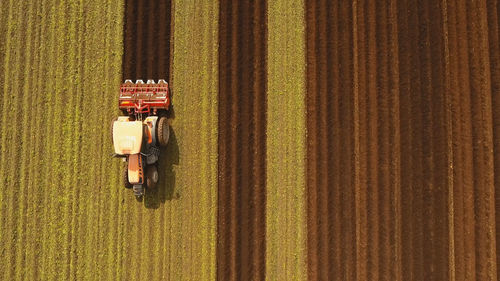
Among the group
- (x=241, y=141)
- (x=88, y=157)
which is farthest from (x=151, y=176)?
(x=241, y=141)

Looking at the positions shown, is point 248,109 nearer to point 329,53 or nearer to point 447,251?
point 329,53

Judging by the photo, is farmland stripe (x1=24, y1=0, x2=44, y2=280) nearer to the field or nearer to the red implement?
the field

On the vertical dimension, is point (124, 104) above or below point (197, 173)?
above

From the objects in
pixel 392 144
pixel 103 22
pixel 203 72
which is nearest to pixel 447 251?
pixel 392 144

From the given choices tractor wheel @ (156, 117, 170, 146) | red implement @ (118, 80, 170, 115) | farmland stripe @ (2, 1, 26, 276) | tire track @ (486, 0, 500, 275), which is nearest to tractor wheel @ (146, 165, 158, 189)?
tractor wheel @ (156, 117, 170, 146)

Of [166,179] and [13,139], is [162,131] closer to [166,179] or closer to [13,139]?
[166,179]

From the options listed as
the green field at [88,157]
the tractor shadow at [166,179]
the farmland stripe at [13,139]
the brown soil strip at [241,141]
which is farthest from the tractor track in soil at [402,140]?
the farmland stripe at [13,139]
